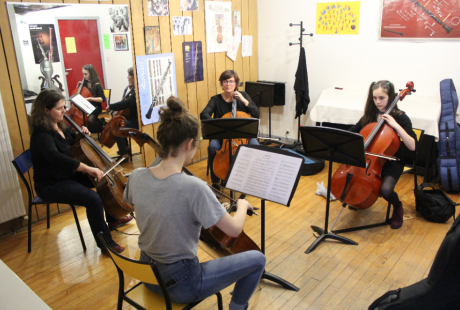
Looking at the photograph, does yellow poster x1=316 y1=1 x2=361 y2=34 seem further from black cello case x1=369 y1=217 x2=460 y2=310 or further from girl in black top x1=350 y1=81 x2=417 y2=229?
black cello case x1=369 y1=217 x2=460 y2=310

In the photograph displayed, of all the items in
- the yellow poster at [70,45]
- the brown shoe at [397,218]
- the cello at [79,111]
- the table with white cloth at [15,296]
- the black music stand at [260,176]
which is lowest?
the brown shoe at [397,218]

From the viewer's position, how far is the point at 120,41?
3.43m

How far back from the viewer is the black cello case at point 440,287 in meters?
1.29

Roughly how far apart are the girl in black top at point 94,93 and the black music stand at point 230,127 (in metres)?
1.01

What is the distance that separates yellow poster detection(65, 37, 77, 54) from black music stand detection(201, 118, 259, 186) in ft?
4.17

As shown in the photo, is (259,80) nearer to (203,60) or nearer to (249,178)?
(203,60)

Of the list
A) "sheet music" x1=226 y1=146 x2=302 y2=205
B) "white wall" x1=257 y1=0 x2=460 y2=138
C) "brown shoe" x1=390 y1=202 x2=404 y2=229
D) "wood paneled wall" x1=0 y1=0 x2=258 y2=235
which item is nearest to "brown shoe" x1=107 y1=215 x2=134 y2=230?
"wood paneled wall" x1=0 y1=0 x2=258 y2=235

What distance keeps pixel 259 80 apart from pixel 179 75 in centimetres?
141

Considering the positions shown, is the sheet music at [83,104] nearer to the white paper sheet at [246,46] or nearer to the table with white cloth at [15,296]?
the table with white cloth at [15,296]

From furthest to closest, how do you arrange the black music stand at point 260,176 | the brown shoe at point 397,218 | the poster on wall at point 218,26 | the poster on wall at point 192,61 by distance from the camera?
the poster on wall at point 218,26
the poster on wall at point 192,61
the brown shoe at point 397,218
the black music stand at point 260,176

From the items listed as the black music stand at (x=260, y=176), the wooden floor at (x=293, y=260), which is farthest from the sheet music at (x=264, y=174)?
the wooden floor at (x=293, y=260)

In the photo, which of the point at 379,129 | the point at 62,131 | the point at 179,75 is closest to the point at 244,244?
the point at 379,129

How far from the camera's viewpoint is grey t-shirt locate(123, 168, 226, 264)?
4.77 ft

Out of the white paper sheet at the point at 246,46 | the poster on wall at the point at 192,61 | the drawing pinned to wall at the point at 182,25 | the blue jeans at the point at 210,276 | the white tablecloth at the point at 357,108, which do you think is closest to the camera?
the blue jeans at the point at 210,276
